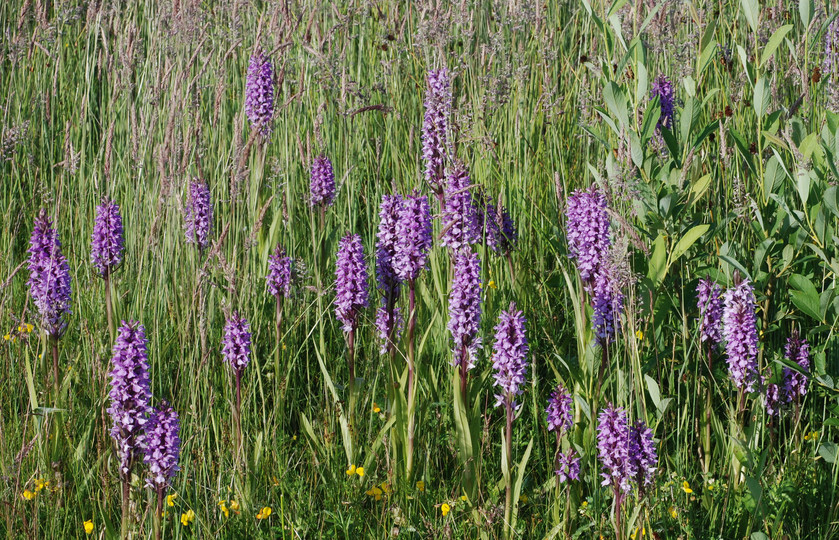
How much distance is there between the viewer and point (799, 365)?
204 cm

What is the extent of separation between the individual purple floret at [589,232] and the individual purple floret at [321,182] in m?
0.99

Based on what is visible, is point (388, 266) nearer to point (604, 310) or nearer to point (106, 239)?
point (604, 310)

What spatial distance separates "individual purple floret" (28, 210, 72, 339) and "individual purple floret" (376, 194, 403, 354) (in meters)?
0.91

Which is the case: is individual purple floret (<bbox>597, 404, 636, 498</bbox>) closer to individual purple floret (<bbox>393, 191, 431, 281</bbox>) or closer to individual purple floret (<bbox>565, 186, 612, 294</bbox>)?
individual purple floret (<bbox>565, 186, 612, 294</bbox>)

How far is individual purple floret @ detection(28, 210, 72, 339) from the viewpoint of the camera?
7.32ft

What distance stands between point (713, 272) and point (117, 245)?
1749 millimetres

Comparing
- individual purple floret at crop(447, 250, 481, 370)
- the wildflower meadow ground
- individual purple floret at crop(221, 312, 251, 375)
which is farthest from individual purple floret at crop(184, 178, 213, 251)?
individual purple floret at crop(447, 250, 481, 370)

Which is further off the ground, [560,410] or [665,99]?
[665,99]

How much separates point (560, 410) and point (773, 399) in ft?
2.13

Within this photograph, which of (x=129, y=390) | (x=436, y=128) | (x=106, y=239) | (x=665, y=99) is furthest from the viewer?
(x=665, y=99)

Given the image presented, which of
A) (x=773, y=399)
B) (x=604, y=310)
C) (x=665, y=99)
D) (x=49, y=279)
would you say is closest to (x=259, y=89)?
(x=49, y=279)

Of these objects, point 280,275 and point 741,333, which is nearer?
point 741,333

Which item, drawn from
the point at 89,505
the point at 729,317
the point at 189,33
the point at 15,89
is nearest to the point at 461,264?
the point at 729,317

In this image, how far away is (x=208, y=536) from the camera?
181cm
